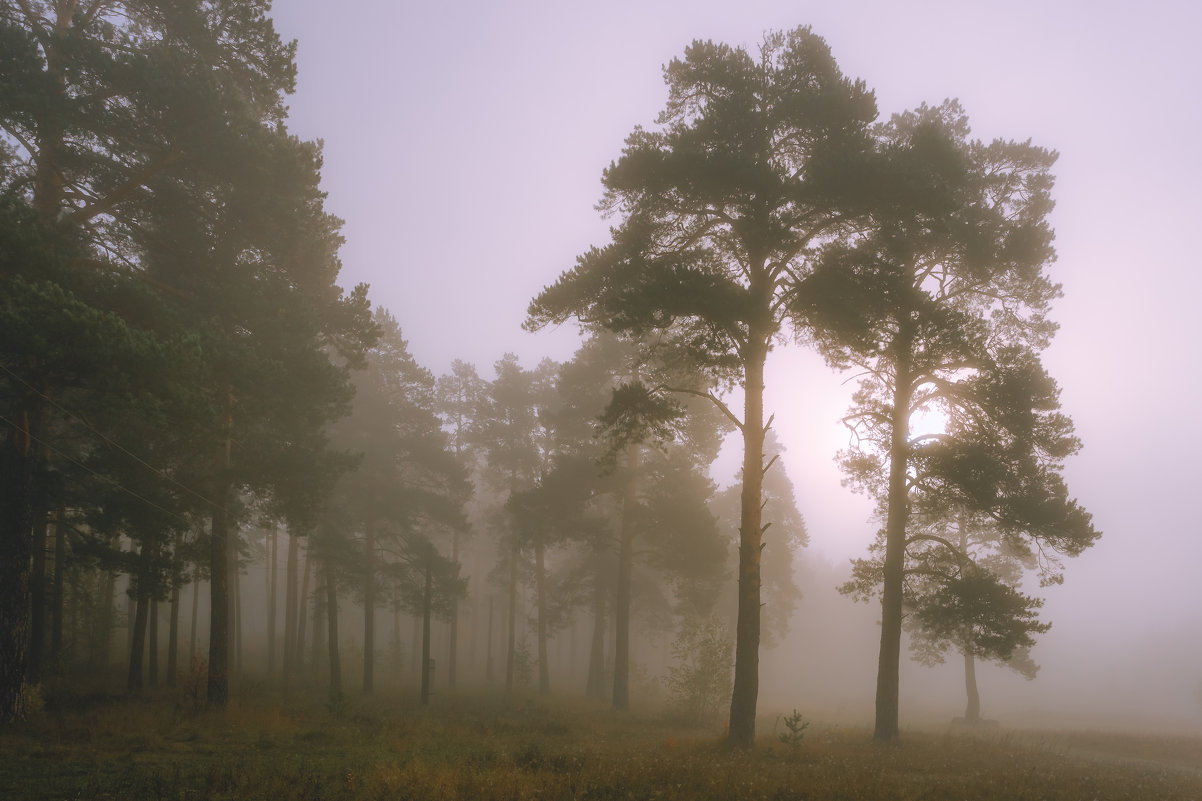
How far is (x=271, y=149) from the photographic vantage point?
50.3 feet

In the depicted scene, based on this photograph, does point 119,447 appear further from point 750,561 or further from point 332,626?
point 332,626

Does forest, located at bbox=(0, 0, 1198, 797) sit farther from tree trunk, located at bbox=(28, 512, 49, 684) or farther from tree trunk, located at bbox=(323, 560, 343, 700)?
tree trunk, located at bbox=(323, 560, 343, 700)

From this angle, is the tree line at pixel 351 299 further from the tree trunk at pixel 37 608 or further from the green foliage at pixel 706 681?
the green foliage at pixel 706 681

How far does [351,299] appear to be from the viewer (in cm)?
1842

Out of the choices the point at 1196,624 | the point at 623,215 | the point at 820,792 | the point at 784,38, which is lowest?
the point at 1196,624

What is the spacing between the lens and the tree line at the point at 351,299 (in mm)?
12844

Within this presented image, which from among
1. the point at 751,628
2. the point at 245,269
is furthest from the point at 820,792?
the point at 245,269

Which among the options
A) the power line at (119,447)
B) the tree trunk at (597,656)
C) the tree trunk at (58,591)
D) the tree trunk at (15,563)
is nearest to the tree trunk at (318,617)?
the tree trunk at (58,591)

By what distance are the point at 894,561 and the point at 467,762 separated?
1179 centimetres

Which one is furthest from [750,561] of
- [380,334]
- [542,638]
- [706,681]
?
[542,638]

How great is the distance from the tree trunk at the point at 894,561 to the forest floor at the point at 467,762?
0.81 meters

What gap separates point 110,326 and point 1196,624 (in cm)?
13557

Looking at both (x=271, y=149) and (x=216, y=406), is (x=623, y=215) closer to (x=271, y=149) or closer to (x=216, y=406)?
(x=271, y=149)

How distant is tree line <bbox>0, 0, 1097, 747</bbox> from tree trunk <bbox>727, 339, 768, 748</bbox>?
0.06m
